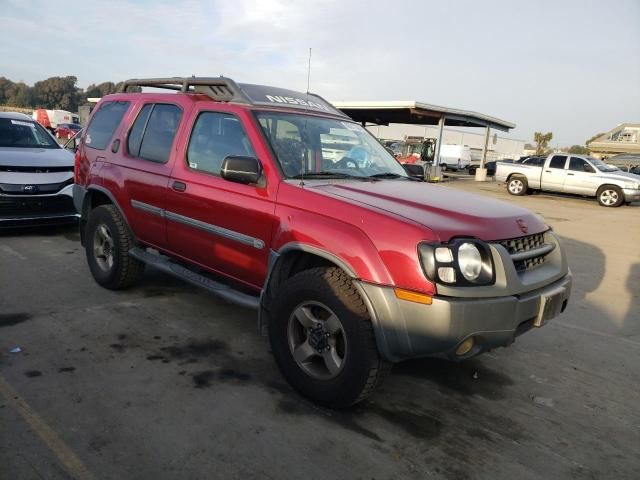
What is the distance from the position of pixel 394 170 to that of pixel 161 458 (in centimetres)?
289

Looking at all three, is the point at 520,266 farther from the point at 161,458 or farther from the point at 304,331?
the point at 161,458

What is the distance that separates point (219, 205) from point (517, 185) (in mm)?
17849

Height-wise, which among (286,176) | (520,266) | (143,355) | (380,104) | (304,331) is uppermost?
(380,104)

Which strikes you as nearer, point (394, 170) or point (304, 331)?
point (304, 331)

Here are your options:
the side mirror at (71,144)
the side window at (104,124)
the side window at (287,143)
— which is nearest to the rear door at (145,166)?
the side window at (104,124)

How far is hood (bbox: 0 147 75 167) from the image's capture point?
6.89m

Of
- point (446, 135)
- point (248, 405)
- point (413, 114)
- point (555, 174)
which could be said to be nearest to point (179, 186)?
point (248, 405)

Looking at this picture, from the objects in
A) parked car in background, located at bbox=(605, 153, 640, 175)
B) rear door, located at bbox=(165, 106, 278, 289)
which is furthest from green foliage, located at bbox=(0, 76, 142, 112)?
rear door, located at bbox=(165, 106, 278, 289)

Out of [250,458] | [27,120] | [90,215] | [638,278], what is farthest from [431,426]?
[27,120]

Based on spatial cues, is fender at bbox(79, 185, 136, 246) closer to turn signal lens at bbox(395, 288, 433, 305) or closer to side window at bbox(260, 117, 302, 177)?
side window at bbox(260, 117, 302, 177)

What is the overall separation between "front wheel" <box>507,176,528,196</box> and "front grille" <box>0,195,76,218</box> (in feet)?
54.1

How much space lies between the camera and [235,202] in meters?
3.53

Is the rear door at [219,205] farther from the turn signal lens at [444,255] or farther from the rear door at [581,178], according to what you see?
the rear door at [581,178]

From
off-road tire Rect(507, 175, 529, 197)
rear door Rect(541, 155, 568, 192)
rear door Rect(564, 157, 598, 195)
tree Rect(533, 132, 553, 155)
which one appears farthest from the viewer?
tree Rect(533, 132, 553, 155)
